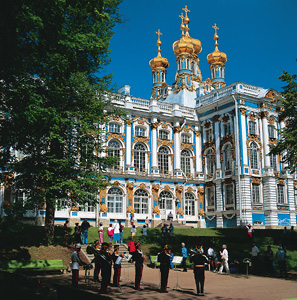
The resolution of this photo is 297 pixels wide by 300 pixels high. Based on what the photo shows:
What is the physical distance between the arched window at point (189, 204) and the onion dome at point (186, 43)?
1908cm

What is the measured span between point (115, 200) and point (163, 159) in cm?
663

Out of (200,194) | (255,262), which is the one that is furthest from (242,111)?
(255,262)

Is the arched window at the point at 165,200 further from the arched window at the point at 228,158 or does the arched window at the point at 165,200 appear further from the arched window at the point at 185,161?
the arched window at the point at 228,158

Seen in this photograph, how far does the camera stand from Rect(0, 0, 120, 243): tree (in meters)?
15.7

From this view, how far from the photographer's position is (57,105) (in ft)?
63.3

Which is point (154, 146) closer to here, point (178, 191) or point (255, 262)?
point (178, 191)

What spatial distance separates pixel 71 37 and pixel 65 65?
142 centimetres

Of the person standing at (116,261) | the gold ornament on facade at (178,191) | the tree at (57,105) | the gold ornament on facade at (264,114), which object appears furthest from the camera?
the gold ornament on facade at (178,191)

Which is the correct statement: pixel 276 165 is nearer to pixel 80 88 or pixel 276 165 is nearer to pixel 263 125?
pixel 263 125

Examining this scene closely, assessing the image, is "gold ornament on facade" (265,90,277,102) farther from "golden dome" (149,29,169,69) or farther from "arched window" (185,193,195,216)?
"golden dome" (149,29,169,69)

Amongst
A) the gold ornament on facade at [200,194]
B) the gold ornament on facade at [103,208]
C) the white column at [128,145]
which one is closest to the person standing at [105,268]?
the gold ornament on facade at [103,208]

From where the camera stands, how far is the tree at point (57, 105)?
1573cm

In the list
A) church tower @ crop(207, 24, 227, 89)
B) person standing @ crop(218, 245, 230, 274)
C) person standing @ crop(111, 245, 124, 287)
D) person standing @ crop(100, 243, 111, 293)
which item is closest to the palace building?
church tower @ crop(207, 24, 227, 89)

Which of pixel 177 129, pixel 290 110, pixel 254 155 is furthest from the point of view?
pixel 177 129
